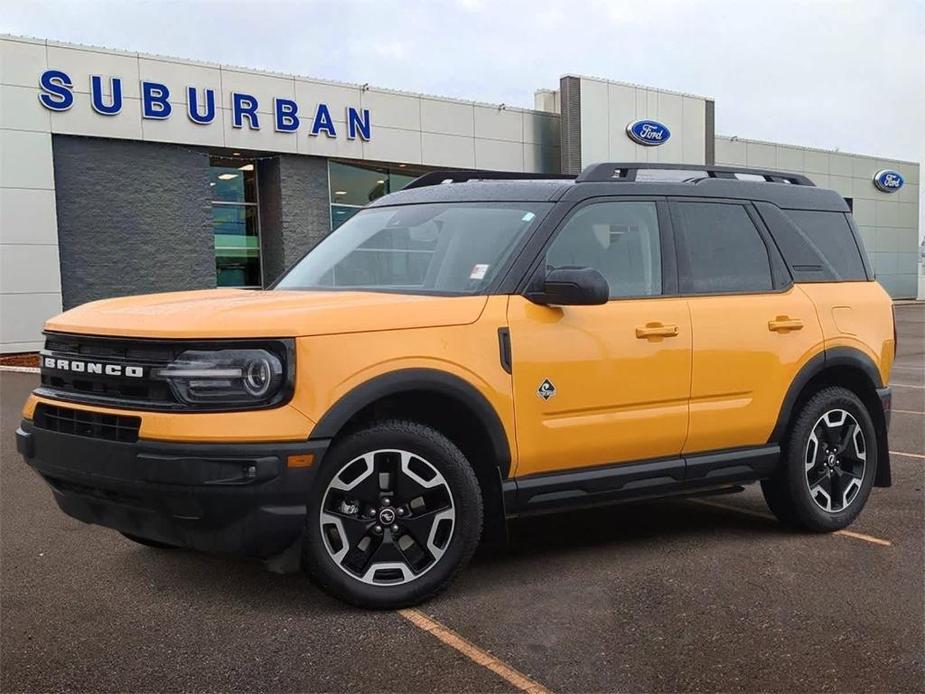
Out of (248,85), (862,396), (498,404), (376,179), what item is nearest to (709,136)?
(376,179)

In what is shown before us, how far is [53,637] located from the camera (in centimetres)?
379

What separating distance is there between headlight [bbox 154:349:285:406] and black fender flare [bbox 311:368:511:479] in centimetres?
28

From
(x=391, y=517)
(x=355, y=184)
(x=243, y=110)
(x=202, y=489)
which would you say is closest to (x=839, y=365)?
(x=391, y=517)

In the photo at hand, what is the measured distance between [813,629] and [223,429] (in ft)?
8.28

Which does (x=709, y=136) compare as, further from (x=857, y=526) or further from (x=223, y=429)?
(x=223, y=429)

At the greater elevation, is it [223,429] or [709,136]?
[709,136]

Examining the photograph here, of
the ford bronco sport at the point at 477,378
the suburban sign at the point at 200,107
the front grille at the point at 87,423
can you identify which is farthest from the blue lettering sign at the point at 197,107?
the front grille at the point at 87,423

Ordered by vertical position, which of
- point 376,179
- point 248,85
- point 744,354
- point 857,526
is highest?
point 248,85

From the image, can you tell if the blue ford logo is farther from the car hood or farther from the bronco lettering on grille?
the bronco lettering on grille

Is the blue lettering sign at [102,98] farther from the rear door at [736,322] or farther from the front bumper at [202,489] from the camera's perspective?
the front bumper at [202,489]

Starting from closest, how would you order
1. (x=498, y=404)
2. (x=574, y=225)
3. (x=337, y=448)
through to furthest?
(x=337, y=448) → (x=498, y=404) → (x=574, y=225)

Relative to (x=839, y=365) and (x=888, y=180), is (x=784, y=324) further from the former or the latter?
(x=888, y=180)

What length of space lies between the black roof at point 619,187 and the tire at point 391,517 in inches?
57.5

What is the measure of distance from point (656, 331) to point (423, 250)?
1.25m
